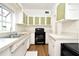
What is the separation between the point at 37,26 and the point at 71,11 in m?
5.12

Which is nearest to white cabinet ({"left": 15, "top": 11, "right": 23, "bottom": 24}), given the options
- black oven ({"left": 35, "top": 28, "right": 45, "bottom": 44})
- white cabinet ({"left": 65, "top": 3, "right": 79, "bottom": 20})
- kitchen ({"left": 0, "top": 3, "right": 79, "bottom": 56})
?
kitchen ({"left": 0, "top": 3, "right": 79, "bottom": 56})

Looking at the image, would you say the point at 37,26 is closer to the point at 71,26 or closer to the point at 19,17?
the point at 19,17

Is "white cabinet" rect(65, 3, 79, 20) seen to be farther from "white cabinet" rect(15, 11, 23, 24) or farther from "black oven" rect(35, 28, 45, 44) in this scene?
"black oven" rect(35, 28, 45, 44)

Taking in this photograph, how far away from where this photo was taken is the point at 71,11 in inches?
113

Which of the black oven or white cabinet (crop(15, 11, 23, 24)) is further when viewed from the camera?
the black oven

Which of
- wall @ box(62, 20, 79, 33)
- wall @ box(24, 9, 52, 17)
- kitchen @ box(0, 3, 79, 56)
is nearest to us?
kitchen @ box(0, 3, 79, 56)

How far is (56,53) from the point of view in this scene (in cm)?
283

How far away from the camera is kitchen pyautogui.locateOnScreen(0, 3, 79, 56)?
2.67 meters

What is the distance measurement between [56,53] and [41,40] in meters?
4.82

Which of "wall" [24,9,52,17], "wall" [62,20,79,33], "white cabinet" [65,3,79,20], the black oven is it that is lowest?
the black oven

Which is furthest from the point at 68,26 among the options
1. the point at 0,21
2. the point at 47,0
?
the point at 0,21

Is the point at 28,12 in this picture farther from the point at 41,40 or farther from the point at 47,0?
the point at 47,0

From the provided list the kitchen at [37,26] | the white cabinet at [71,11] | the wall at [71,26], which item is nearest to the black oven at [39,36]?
the kitchen at [37,26]

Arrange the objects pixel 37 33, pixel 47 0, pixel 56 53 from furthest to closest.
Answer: pixel 37 33, pixel 56 53, pixel 47 0
